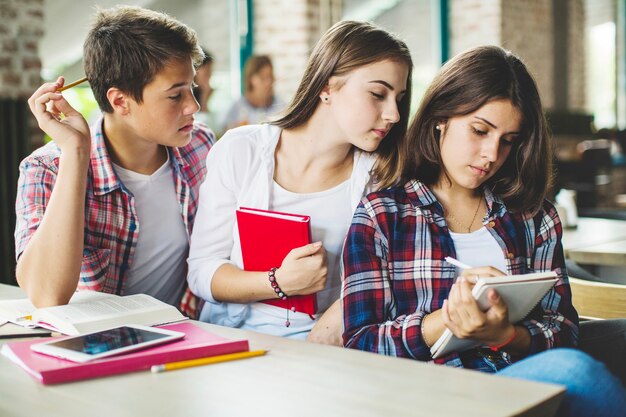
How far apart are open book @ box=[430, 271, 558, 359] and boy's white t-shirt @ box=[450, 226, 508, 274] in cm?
20

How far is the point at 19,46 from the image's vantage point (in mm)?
4168

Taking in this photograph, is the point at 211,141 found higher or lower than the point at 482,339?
higher

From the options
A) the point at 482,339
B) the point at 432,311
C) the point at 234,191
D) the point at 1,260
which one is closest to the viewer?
the point at 482,339

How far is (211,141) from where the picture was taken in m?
2.42

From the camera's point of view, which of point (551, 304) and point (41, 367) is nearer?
point (41, 367)

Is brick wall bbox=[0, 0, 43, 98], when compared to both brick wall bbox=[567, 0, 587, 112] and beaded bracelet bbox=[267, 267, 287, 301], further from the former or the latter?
brick wall bbox=[567, 0, 587, 112]

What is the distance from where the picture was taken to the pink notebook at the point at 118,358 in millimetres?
1209

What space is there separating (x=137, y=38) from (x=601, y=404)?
1474 millimetres

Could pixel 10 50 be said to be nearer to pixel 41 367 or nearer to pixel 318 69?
pixel 318 69

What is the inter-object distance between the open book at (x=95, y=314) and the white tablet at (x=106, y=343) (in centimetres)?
11

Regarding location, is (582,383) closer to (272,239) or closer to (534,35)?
(272,239)

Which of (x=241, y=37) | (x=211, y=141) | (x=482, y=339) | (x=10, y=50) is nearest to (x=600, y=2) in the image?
(x=241, y=37)

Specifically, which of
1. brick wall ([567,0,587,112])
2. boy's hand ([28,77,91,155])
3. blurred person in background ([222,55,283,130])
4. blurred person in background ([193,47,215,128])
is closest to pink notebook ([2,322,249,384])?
boy's hand ([28,77,91,155])

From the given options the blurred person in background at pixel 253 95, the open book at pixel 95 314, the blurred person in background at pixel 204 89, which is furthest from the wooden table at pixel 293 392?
the blurred person in background at pixel 253 95
